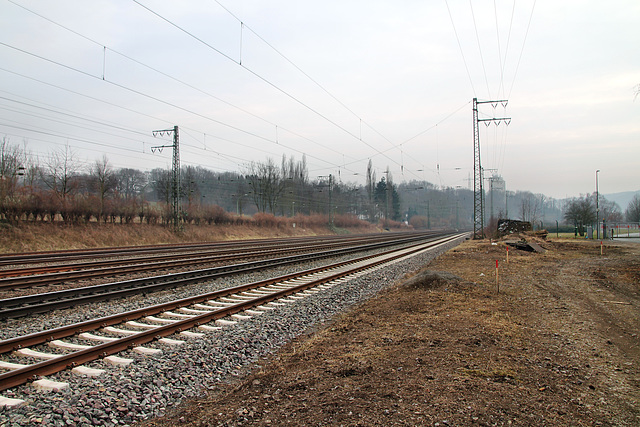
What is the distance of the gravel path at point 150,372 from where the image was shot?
4.35m

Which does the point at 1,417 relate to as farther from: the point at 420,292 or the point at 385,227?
the point at 385,227

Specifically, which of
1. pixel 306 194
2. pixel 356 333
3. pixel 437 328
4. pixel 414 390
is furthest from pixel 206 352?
pixel 306 194

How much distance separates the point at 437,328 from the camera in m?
7.48

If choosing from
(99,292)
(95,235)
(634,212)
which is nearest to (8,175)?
(95,235)

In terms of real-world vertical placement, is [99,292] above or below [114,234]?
below

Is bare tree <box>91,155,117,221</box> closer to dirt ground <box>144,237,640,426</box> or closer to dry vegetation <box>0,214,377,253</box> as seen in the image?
dry vegetation <box>0,214,377,253</box>

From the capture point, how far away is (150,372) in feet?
18.2

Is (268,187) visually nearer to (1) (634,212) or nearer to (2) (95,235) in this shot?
(2) (95,235)

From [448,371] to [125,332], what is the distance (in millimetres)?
5593

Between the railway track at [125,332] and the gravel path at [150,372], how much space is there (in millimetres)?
173

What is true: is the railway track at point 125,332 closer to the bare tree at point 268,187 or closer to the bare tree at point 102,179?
the bare tree at point 102,179

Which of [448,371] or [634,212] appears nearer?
[448,371]

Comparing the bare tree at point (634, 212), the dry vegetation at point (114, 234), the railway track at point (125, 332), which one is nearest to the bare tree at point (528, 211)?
the bare tree at point (634, 212)

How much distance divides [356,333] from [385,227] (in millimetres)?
88039
